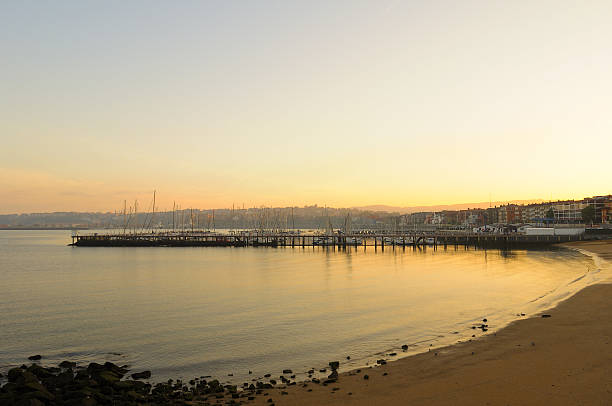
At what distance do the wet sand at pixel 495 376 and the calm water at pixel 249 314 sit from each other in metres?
2.69

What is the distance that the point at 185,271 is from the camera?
61.7 meters

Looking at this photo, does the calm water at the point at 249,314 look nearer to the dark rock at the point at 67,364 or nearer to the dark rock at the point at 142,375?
the dark rock at the point at 142,375

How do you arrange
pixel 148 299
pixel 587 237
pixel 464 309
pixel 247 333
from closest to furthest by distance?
pixel 247 333 < pixel 464 309 < pixel 148 299 < pixel 587 237

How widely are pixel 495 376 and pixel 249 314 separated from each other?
1873cm

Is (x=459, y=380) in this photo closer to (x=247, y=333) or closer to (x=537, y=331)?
(x=537, y=331)

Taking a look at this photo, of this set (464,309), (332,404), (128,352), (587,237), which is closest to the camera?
(332,404)

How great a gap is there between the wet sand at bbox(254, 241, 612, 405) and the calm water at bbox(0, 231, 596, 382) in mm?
2689

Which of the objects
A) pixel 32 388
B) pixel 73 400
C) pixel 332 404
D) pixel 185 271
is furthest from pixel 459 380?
pixel 185 271

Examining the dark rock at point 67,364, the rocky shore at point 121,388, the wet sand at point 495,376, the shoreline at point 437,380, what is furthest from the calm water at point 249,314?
the wet sand at point 495,376

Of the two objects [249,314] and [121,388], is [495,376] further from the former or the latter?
[249,314]

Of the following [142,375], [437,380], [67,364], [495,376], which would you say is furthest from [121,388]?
[495,376]

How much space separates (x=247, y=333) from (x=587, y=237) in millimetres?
114310

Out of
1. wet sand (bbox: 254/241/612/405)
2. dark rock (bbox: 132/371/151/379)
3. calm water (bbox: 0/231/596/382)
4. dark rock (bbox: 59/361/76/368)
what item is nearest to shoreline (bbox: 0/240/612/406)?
wet sand (bbox: 254/241/612/405)

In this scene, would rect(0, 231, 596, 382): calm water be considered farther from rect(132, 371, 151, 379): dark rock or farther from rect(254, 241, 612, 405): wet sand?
rect(254, 241, 612, 405): wet sand
